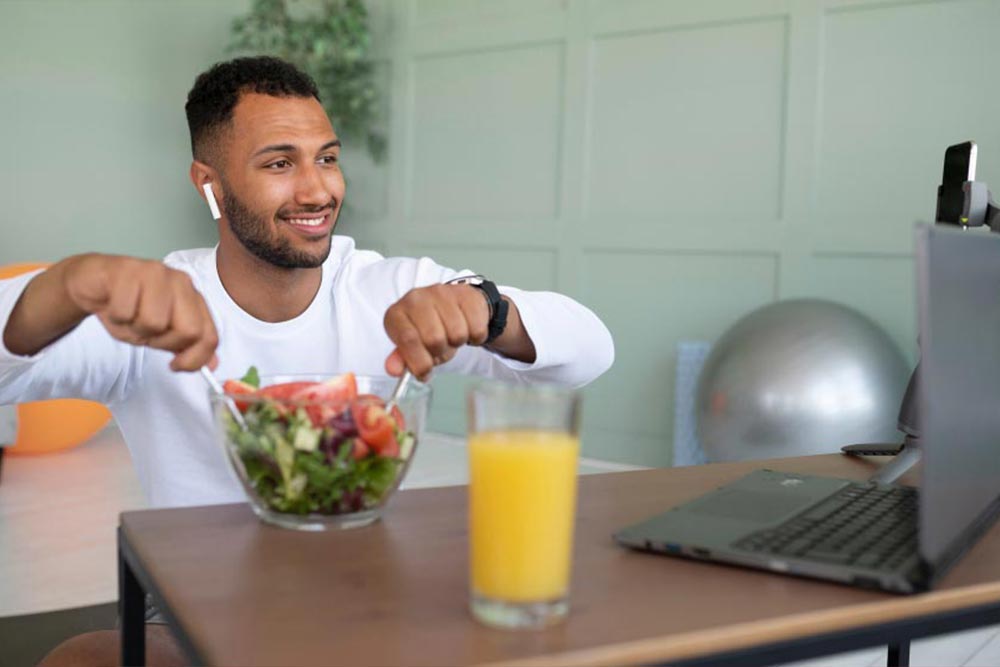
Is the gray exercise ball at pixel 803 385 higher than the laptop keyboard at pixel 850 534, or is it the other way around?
the laptop keyboard at pixel 850 534

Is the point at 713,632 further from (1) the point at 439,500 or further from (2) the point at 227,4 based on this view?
(2) the point at 227,4

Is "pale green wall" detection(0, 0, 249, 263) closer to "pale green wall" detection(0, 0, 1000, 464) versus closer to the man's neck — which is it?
"pale green wall" detection(0, 0, 1000, 464)

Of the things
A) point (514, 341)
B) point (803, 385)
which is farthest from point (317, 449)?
point (803, 385)

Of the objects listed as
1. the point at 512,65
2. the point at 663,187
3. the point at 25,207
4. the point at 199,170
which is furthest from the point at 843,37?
the point at 25,207

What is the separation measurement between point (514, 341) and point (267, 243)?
0.43 m

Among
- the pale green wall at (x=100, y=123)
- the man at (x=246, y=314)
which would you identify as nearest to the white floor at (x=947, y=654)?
the man at (x=246, y=314)

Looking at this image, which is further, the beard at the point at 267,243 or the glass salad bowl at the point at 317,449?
the beard at the point at 267,243

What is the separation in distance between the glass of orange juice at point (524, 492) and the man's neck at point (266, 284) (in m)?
0.92

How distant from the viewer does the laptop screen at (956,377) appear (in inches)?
26.1

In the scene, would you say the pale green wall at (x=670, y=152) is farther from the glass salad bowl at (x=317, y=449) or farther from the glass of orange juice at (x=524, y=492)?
the glass of orange juice at (x=524, y=492)

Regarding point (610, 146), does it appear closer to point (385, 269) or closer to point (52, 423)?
point (52, 423)

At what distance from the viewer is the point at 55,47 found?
4.77m

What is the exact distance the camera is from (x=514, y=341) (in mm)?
1298

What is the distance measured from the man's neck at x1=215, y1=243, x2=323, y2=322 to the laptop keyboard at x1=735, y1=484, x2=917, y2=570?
2.67 feet
